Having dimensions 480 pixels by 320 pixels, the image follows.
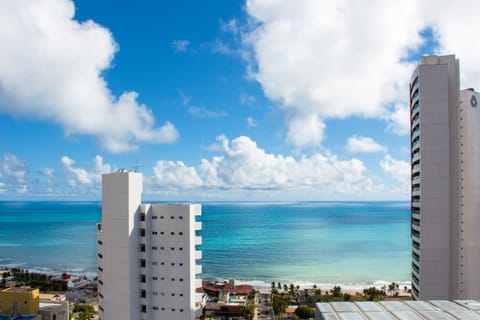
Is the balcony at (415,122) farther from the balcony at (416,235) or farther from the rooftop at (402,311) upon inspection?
the rooftop at (402,311)

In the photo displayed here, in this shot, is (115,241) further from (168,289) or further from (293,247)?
(293,247)

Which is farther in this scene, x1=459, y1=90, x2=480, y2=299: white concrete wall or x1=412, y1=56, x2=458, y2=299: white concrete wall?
x1=459, y1=90, x2=480, y2=299: white concrete wall

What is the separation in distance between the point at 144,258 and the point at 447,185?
28.6m

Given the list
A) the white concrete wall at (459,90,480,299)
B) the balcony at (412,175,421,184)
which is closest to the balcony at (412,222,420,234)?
the white concrete wall at (459,90,480,299)

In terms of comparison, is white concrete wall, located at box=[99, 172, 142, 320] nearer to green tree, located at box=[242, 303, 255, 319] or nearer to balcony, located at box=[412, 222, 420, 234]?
green tree, located at box=[242, 303, 255, 319]

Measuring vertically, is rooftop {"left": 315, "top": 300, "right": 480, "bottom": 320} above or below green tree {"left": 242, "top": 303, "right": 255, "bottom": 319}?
above

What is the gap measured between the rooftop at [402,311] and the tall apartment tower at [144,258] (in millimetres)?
13705

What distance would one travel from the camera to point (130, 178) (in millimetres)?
30469

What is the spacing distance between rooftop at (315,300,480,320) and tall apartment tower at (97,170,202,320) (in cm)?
1370

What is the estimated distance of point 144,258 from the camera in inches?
1202

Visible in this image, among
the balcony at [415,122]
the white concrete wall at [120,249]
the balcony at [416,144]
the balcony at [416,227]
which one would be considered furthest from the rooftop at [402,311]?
the balcony at [415,122]

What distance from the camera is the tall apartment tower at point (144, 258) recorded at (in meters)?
29.8

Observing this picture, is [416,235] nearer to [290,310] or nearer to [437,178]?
[437,178]

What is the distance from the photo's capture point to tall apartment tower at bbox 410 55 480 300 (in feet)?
106
